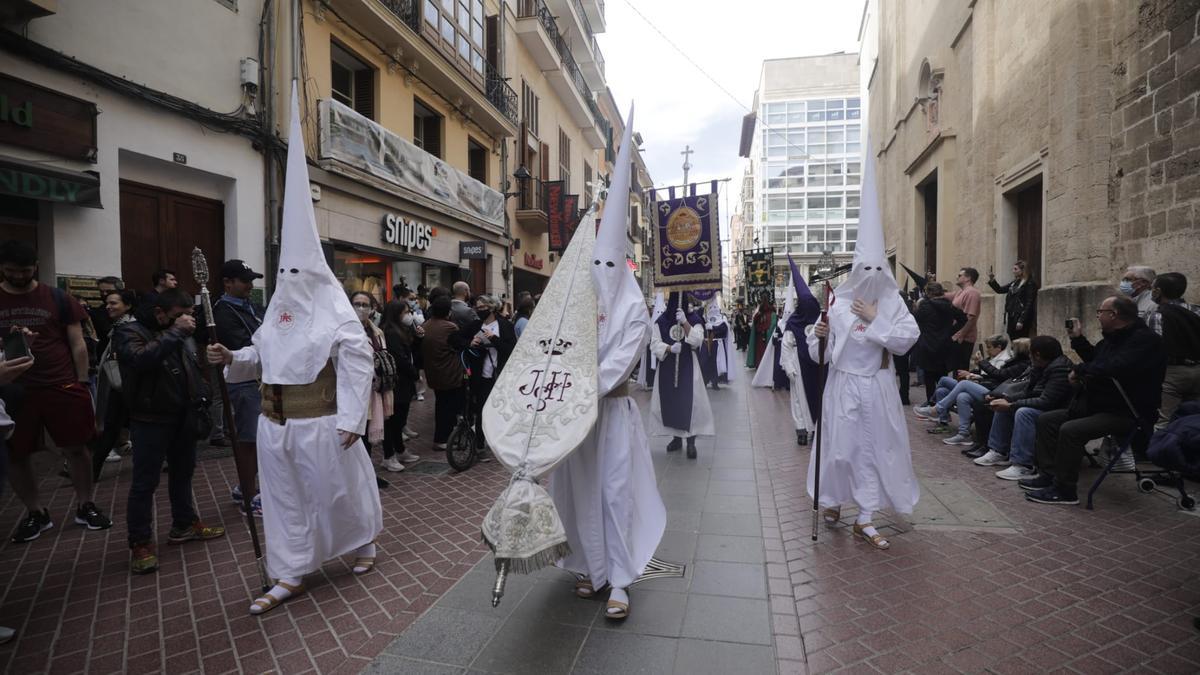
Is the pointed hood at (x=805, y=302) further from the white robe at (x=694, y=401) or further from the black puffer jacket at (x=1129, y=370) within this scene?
the black puffer jacket at (x=1129, y=370)

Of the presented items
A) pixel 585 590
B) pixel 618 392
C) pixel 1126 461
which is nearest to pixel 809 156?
pixel 1126 461

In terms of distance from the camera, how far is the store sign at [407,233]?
13.6 m

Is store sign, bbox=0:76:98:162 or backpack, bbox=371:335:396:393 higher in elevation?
store sign, bbox=0:76:98:162

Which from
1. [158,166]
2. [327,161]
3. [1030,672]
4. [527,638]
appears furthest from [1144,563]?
[327,161]

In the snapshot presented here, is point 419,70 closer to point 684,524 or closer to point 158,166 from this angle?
point 158,166

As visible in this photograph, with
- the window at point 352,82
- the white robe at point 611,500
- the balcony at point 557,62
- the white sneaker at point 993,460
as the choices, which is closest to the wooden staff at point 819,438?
the white robe at point 611,500

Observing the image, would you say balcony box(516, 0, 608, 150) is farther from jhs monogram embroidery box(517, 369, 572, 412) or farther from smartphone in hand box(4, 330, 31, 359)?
jhs monogram embroidery box(517, 369, 572, 412)

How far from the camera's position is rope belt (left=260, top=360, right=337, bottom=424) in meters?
3.66

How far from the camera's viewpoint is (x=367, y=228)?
13.0m

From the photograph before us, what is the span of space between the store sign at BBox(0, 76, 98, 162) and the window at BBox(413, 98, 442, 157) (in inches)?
350

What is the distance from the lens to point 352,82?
13.1m

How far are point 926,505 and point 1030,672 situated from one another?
2.48m

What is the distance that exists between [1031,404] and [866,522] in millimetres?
2636

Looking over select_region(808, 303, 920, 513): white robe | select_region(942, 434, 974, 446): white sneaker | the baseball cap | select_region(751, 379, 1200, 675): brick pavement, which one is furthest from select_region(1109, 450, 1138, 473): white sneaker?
the baseball cap
